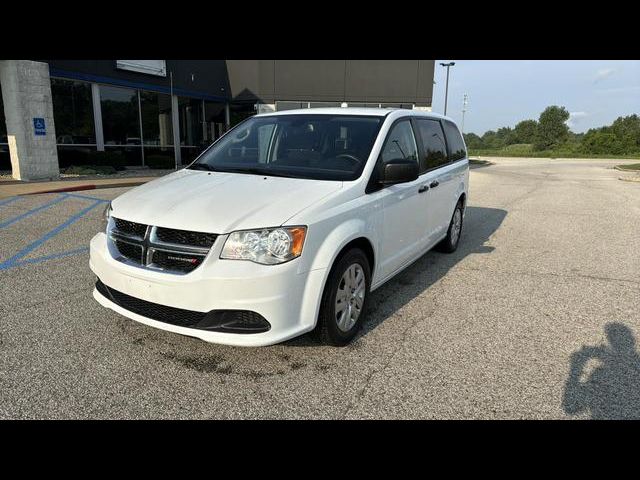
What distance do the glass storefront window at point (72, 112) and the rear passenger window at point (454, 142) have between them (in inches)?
569

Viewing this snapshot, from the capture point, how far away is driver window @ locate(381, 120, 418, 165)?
4039mm

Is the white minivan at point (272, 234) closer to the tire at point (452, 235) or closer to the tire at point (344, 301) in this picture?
the tire at point (344, 301)

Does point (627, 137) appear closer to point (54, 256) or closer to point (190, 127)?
point (190, 127)

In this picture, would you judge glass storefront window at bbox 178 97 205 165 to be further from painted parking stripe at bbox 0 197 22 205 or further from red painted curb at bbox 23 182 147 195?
painted parking stripe at bbox 0 197 22 205

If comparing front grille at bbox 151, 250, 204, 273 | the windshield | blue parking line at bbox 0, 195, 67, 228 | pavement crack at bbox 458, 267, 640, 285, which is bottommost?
pavement crack at bbox 458, 267, 640, 285

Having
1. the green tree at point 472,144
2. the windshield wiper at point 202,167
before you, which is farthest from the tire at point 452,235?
the green tree at point 472,144

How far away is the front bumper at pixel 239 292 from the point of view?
111 inches

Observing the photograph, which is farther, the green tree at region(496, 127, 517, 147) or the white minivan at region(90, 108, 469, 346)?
the green tree at region(496, 127, 517, 147)

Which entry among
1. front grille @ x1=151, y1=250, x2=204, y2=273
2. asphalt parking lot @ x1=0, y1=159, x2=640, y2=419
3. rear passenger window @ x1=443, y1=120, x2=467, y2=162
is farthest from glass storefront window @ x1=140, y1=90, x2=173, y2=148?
front grille @ x1=151, y1=250, x2=204, y2=273

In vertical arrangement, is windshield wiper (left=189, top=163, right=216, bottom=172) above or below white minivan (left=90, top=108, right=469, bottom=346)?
above

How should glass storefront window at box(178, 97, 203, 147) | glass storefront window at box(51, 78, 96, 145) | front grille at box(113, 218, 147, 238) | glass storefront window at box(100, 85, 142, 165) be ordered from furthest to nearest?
glass storefront window at box(178, 97, 203, 147)
glass storefront window at box(100, 85, 142, 165)
glass storefront window at box(51, 78, 96, 145)
front grille at box(113, 218, 147, 238)
